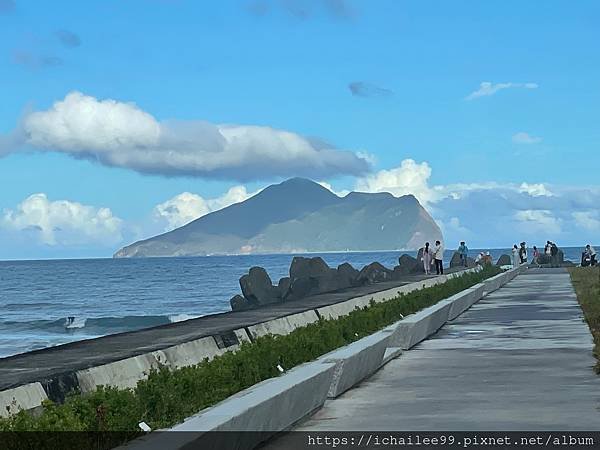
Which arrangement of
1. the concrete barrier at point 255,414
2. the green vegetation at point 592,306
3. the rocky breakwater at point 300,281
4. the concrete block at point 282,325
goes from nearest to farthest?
1. the concrete barrier at point 255,414
2. the green vegetation at point 592,306
3. the concrete block at point 282,325
4. the rocky breakwater at point 300,281

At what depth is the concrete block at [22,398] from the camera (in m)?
11.3

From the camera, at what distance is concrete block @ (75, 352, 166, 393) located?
44.3 ft

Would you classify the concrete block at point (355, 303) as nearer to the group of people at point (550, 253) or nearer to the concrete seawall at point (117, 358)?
the concrete seawall at point (117, 358)

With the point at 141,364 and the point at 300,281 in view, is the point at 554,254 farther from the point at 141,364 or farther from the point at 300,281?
the point at 141,364

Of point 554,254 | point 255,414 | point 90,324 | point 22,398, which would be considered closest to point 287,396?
point 255,414

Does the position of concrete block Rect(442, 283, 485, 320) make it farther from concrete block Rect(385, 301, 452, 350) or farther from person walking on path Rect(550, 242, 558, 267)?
person walking on path Rect(550, 242, 558, 267)

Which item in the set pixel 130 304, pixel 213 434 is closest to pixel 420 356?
pixel 213 434

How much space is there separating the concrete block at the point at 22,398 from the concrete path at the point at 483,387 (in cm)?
280

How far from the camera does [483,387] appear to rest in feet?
48.1

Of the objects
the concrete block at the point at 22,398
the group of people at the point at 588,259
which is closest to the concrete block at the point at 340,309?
the concrete block at the point at 22,398

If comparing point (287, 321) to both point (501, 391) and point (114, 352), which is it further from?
point (501, 391)

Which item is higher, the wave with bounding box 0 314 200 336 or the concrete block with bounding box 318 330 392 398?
the wave with bounding box 0 314 200 336

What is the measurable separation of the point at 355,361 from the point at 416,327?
21.8ft

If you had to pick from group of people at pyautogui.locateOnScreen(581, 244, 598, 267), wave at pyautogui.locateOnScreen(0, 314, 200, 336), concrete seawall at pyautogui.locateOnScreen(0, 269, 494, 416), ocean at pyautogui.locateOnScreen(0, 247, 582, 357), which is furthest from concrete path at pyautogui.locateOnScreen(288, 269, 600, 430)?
group of people at pyautogui.locateOnScreen(581, 244, 598, 267)
